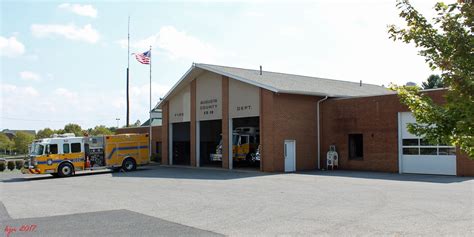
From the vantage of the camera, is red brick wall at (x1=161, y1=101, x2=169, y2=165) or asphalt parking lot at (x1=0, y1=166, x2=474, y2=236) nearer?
asphalt parking lot at (x1=0, y1=166, x2=474, y2=236)

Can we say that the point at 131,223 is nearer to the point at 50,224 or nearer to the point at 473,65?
the point at 50,224

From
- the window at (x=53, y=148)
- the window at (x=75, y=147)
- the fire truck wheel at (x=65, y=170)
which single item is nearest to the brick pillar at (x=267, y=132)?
→ the window at (x=75, y=147)

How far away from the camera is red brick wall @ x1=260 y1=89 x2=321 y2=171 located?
26.8 m

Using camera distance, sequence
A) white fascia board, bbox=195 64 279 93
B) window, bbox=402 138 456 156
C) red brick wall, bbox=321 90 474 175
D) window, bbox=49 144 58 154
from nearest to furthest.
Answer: window, bbox=402 138 456 156 → red brick wall, bbox=321 90 474 175 → white fascia board, bbox=195 64 279 93 → window, bbox=49 144 58 154

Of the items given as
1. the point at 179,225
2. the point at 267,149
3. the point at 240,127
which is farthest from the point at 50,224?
the point at 240,127

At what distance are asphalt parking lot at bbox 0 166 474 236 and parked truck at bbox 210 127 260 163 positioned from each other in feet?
40.2

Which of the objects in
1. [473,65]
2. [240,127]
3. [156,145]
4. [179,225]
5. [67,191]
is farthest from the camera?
[156,145]

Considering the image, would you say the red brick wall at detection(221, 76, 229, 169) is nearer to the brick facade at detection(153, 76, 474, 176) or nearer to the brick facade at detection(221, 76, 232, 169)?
the brick facade at detection(221, 76, 232, 169)

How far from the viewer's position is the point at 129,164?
3130 centimetres

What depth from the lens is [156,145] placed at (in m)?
43.3

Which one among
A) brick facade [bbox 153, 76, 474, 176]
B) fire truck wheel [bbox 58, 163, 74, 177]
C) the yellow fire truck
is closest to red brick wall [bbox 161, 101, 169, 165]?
the yellow fire truck

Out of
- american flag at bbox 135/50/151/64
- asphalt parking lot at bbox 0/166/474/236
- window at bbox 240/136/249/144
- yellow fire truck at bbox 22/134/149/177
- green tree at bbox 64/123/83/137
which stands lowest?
asphalt parking lot at bbox 0/166/474/236

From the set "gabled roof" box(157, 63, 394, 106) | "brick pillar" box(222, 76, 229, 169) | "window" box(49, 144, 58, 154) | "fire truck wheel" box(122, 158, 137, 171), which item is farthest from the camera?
"fire truck wheel" box(122, 158, 137, 171)

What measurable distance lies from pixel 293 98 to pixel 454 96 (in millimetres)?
22199
